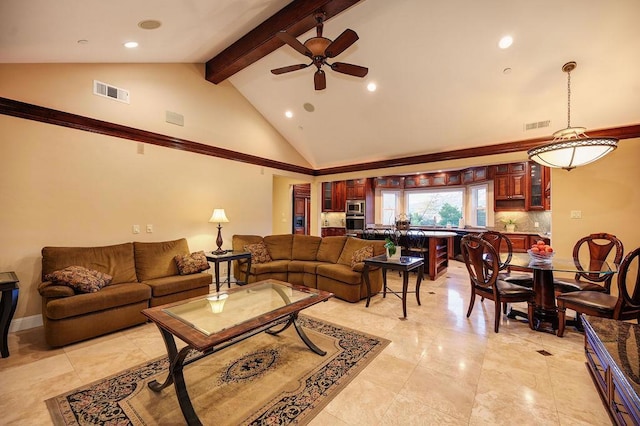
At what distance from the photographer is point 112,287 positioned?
322 centimetres

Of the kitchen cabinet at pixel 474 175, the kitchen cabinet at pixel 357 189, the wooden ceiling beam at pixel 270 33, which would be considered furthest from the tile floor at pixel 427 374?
the kitchen cabinet at pixel 357 189

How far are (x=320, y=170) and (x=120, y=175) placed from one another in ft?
15.6

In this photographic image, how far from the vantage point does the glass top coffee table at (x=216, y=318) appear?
5.65 feet

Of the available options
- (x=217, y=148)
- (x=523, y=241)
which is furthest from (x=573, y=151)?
(x=217, y=148)

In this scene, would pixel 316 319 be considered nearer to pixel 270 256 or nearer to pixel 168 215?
pixel 270 256

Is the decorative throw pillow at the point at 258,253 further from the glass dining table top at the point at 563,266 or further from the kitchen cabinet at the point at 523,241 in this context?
the kitchen cabinet at the point at 523,241

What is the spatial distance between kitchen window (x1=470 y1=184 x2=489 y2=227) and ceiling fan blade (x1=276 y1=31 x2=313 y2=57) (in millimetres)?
6691

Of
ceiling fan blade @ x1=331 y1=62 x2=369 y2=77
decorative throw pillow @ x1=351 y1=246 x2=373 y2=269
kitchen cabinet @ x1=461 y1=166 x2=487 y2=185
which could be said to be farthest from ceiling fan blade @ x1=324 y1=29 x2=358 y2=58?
kitchen cabinet @ x1=461 y1=166 x2=487 y2=185

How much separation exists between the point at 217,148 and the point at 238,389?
4324 mm

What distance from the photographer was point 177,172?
4660mm

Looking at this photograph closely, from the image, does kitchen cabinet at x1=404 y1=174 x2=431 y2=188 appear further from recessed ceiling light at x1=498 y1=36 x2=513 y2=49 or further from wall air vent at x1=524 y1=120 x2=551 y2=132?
recessed ceiling light at x1=498 y1=36 x2=513 y2=49

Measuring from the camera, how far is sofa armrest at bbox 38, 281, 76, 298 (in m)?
2.74

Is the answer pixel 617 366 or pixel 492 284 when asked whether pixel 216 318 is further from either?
pixel 492 284

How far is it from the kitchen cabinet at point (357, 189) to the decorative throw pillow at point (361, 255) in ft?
14.0
